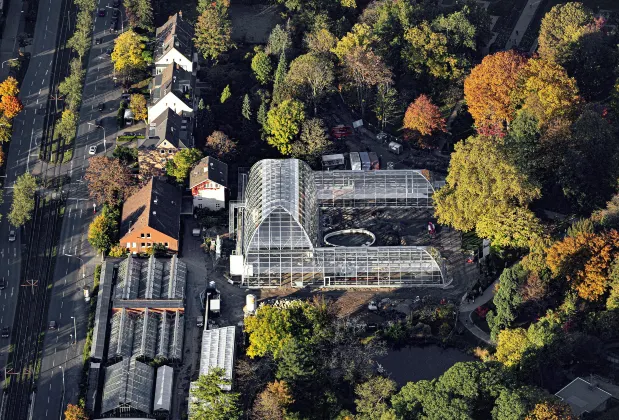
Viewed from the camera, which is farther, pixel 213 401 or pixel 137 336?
pixel 137 336

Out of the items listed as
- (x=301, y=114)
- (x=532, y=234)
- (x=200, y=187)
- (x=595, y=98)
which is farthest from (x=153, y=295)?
(x=595, y=98)

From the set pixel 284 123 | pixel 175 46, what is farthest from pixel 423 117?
pixel 175 46

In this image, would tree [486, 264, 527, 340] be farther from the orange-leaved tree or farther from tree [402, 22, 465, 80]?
tree [402, 22, 465, 80]

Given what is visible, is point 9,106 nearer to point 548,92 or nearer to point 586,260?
point 548,92

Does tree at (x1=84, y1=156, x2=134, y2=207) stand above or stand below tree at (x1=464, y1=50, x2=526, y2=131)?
below

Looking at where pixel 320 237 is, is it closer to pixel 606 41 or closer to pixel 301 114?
pixel 301 114

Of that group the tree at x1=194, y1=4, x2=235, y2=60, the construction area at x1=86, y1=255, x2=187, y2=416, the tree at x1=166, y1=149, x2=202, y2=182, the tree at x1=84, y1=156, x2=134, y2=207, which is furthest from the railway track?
the tree at x1=194, y1=4, x2=235, y2=60
